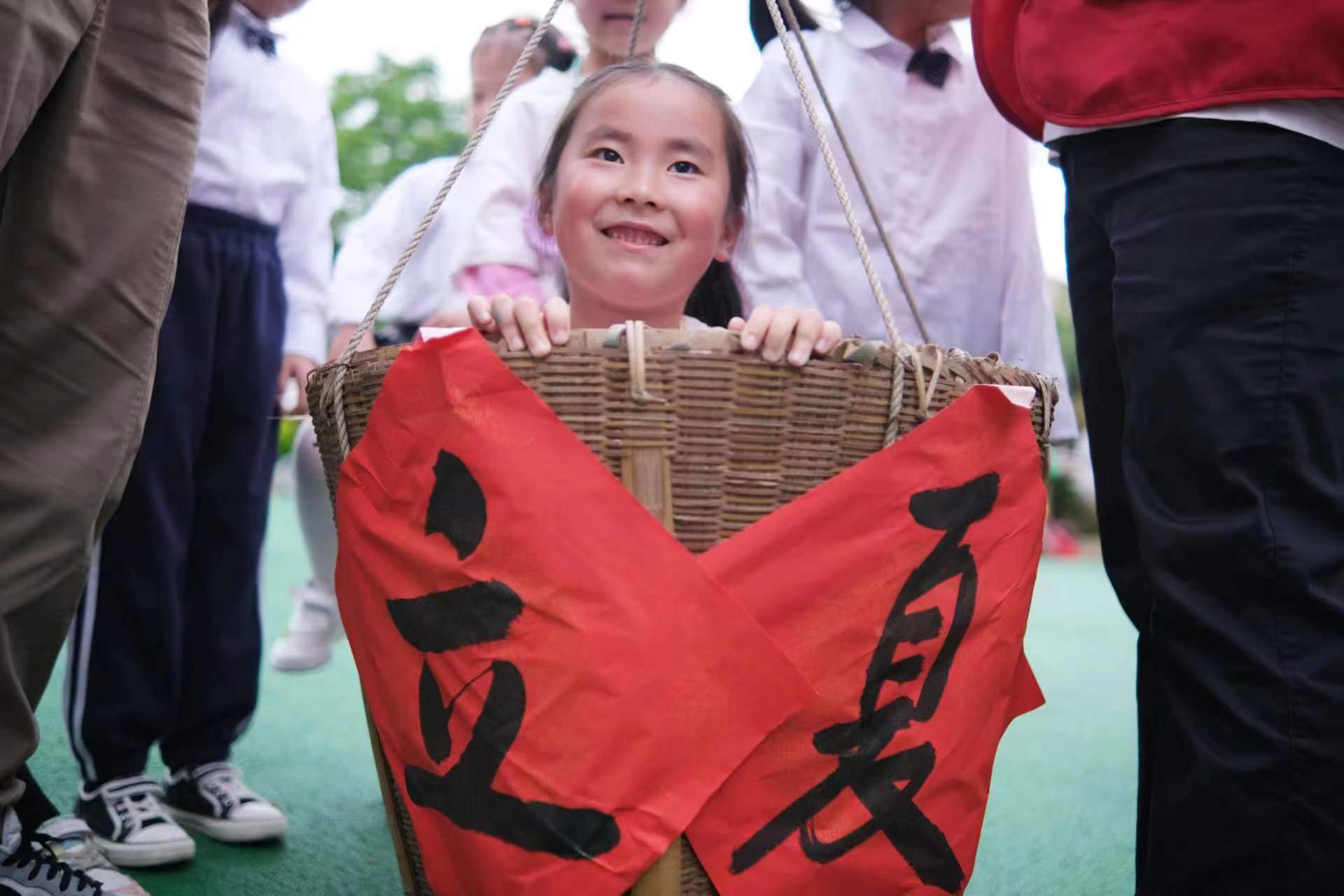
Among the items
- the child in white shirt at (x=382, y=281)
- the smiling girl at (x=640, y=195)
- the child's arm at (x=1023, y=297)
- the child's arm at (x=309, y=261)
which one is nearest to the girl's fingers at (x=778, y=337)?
the smiling girl at (x=640, y=195)

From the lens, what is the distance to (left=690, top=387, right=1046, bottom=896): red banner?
1.05 m

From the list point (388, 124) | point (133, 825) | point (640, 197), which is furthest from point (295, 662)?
point (388, 124)

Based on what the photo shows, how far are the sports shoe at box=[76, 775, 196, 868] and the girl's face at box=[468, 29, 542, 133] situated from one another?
1.73 m

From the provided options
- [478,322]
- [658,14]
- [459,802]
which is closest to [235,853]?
[459,802]

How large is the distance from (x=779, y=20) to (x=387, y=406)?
0.53 metres

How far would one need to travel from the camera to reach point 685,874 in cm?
106

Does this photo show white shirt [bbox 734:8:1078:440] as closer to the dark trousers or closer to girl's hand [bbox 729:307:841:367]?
the dark trousers

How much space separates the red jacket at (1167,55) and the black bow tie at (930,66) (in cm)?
53

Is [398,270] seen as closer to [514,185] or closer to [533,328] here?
[533,328]

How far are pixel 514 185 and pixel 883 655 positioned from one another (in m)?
1.30

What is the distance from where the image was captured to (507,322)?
109cm

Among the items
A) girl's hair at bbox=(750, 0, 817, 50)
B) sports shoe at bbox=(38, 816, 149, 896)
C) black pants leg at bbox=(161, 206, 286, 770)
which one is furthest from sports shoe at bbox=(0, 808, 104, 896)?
girl's hair at bbox=(750, 0, 817, 50)

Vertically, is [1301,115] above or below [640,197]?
above

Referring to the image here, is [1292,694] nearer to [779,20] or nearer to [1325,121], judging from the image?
[1325,121]
